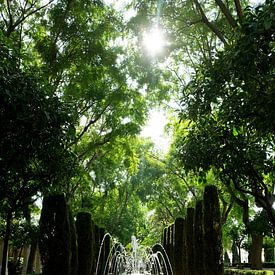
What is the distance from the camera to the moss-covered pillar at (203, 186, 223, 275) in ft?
35.3

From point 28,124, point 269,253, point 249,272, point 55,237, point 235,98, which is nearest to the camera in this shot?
point 235,98

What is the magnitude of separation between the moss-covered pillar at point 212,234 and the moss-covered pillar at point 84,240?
4659mm

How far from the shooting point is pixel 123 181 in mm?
31656

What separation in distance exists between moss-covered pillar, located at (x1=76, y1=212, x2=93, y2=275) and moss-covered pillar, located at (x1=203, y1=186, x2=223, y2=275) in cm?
466

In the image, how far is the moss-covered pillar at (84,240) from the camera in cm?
1352

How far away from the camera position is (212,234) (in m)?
11.0

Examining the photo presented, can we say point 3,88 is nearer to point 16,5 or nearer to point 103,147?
point 16,5

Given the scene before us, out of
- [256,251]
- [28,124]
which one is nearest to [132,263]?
[256,251]

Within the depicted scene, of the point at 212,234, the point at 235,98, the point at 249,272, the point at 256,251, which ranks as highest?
Answer: the point at 235,98

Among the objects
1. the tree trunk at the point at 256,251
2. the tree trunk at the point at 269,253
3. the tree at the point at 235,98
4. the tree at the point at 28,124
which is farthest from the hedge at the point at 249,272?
the tree trunk at the point at 269,253

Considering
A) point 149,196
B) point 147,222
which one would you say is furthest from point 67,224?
point 147,222

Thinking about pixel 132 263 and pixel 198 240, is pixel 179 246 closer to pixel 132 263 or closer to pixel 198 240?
pixel 198 240

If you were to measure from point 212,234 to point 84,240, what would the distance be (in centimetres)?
503

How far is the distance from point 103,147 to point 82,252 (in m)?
6.40
